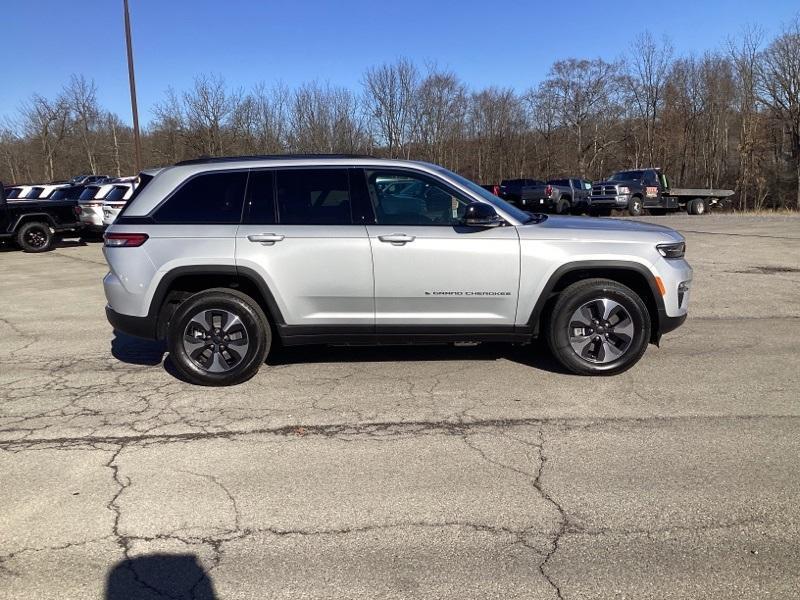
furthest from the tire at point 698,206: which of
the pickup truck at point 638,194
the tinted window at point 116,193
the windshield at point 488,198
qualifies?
the windshield at point 488,198

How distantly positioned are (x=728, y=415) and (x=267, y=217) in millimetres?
3898

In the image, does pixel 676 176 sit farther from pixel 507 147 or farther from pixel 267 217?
pixel 267 217

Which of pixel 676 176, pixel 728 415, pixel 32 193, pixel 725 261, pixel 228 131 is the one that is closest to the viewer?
pixel 728 415

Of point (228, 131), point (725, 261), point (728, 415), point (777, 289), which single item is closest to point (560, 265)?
point (728, 415)

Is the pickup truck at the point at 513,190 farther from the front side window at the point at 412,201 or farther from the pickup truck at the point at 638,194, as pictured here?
the front side window at the point at 412,201

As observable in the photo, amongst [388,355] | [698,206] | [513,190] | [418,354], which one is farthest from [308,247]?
[698,206]

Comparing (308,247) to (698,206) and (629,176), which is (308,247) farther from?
(698,206)

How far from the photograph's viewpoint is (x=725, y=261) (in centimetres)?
1214

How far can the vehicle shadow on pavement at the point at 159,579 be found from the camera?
8.45 ft

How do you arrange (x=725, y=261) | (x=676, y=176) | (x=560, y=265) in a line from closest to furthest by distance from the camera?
1. (x=560, y=265)
2. (x=725, y=261)
3. (x=676, y=176)

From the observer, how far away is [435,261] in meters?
4.92

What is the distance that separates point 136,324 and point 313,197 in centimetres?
185

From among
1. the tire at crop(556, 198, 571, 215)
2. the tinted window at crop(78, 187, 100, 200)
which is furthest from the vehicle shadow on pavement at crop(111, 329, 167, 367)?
the tire at crop(556, 198, 571, 215)

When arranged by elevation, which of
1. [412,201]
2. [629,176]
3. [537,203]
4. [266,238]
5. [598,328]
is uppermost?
[629,176]
